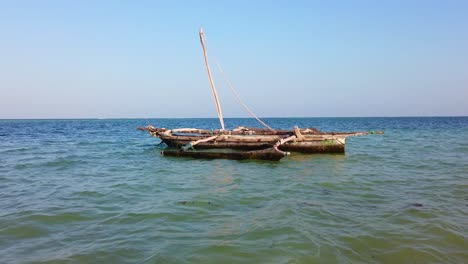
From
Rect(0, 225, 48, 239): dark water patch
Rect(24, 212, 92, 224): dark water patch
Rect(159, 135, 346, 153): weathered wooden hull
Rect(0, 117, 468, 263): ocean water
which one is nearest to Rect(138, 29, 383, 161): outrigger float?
Rect(159, 135, 346, 153): weathered wooden hull

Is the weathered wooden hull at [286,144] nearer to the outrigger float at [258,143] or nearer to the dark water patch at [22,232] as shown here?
the outrigger float at [258,143]

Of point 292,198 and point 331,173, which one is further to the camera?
point 331,173

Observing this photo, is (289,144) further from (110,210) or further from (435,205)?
(110,210)

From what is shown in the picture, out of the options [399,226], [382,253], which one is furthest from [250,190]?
[382,253]

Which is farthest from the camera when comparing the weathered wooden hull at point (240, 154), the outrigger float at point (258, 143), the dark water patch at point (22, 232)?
the outrigger float at point (258, 143)

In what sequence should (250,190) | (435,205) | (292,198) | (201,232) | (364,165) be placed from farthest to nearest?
1. (364,165)
2. (250,190)
3. (292,198)
4. (435,205)
5. (201,232)

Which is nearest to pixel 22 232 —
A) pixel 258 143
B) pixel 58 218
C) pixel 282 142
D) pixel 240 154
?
pixel 58 218

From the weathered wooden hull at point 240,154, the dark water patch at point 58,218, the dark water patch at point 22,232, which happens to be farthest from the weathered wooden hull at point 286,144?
the dark water patch at point 22,232

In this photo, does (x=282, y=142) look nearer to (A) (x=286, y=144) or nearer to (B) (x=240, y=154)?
(A) (x=286, y=144)

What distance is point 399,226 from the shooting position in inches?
194

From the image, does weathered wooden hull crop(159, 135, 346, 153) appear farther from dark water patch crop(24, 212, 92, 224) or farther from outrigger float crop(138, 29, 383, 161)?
dark water patch crop(24, 212, 92, 224)

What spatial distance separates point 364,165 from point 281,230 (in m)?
7.71

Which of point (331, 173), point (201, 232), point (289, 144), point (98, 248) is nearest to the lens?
point (98, 248)

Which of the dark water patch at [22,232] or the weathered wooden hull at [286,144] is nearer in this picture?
the dark water patch at [22,232]
